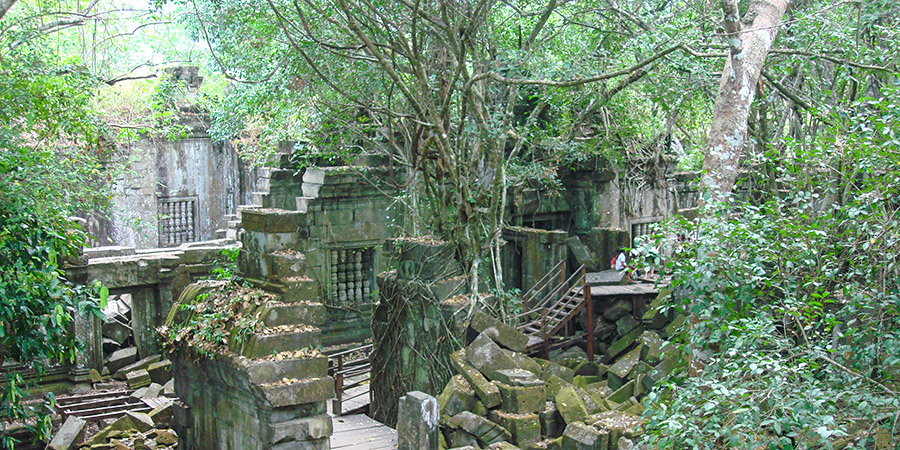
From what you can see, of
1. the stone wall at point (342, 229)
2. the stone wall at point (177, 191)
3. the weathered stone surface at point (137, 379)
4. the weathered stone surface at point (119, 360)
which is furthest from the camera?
the stone wall at point (177, 191)

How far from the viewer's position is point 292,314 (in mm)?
9117

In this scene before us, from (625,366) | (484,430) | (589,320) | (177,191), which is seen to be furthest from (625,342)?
(177,191)

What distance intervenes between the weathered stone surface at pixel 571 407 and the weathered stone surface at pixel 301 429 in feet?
9.46

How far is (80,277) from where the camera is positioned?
16125mm

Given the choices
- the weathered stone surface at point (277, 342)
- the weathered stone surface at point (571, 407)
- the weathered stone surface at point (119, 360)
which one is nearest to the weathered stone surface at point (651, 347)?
the weathered stone surface at point (571, 407)

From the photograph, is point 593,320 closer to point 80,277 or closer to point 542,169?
point 542,169

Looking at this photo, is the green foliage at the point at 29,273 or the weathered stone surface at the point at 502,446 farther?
the weathered stone surface at the point at 502,446

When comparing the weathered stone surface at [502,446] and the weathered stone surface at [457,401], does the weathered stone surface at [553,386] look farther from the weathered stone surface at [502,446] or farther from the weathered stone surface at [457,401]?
the weathered stone surface at [502,446]

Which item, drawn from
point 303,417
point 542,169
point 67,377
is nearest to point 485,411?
point 303,417

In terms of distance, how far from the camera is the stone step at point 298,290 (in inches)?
361

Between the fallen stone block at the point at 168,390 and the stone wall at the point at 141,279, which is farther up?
the stone wall at the point at 141,279

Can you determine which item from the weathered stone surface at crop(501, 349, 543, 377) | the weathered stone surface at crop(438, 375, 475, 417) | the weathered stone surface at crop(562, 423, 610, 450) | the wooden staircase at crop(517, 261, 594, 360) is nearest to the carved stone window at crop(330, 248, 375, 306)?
the wooden staircase at crop(517, 261, 594, 360)

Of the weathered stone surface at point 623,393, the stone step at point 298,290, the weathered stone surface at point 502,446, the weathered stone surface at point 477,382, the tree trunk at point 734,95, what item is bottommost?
the weathered stone surface at point 502,446

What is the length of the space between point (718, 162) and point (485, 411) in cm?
428
